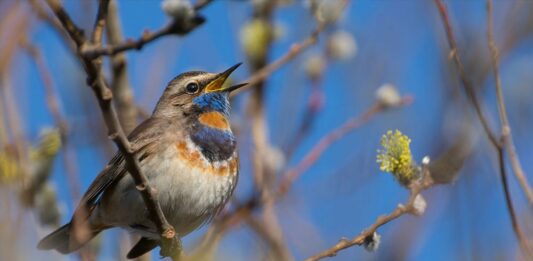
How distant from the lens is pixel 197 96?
6.97 meters

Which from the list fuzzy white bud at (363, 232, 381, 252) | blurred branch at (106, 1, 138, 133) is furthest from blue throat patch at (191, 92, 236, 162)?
fuzzy white bud at (363, 232, 381, 252)

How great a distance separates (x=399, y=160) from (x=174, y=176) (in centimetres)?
220

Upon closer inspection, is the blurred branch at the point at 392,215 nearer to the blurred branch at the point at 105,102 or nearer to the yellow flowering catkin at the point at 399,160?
the yellow flowering catkin at the point at 399,160

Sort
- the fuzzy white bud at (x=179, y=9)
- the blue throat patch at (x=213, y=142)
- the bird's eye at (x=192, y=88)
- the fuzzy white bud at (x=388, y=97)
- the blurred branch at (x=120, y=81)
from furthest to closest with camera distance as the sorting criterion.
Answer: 1. the blurred branch at (x=120, y=81)
2. the bird's eye at (x=192, y=88)
3. the fuzzy white bud at (x=388, y=97)
4. the blue throat patch at (x=213, y=142)
5. the fuzzy white bud at (x=179, y=9)

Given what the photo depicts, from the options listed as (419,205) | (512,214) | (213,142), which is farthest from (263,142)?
(512,214)

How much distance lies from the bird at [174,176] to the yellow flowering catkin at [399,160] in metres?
2.05

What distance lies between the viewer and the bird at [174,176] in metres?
6.09

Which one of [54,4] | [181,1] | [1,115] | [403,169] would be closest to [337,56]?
[403,169]

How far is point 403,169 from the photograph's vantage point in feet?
14.3

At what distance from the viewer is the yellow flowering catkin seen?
435cm

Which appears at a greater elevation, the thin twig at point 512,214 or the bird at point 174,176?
the bird at point 174,176

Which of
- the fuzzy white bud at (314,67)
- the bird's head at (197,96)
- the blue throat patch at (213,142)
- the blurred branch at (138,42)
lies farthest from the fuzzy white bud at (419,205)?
the fuzzy white bud at (314,67)

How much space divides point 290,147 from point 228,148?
55cm

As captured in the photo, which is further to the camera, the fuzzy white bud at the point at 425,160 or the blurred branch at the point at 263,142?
the blurred branch at the point at 263,142
